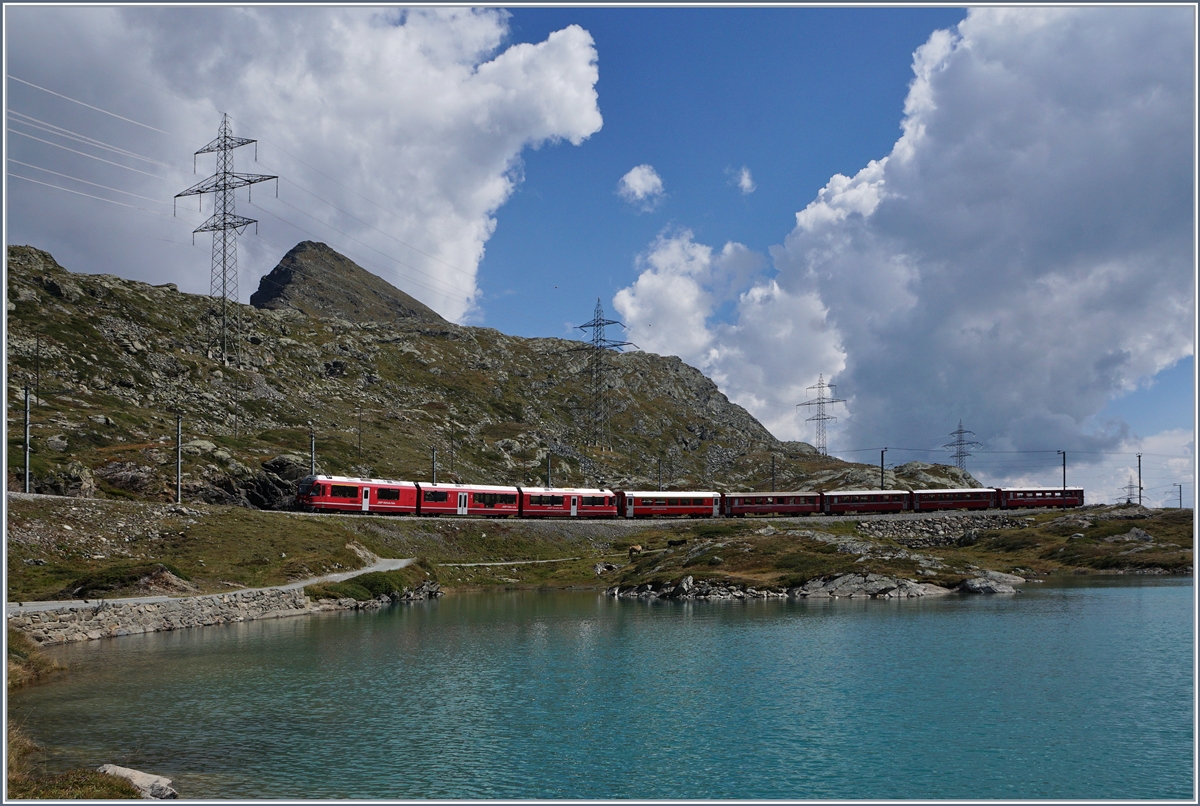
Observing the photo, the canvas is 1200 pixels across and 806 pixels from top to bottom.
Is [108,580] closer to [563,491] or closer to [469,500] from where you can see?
[469,500]

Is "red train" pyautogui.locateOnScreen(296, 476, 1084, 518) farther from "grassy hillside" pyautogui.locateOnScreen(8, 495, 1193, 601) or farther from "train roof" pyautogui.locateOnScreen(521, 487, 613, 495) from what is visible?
"grassy hillside" pyautogui.locateOnScreen(8, 495, 1193, 601)

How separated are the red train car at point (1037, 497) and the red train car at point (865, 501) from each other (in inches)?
742

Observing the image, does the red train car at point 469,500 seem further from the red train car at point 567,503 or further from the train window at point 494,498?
the red train car at point 567,503

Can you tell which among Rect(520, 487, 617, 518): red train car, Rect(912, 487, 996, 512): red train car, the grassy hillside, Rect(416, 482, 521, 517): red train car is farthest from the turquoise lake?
Rect(912, 487, 996, 512): red train car

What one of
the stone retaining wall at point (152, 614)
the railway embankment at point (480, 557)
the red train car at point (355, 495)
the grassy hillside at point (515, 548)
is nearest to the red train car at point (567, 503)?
the grassy hillside at point (515, 548)

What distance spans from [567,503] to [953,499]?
69.0 meters

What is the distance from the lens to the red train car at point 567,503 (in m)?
119

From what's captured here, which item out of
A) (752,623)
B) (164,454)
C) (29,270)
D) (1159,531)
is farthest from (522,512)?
(29,270)

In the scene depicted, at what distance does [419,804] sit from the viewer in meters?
23.0

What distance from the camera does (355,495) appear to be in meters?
101

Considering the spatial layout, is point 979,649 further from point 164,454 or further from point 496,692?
point 164,454

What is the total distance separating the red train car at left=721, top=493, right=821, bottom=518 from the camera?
13375 centimetres

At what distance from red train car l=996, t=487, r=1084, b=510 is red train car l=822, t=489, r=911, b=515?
18.9 meters

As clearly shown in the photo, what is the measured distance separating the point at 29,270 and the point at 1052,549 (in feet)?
677
